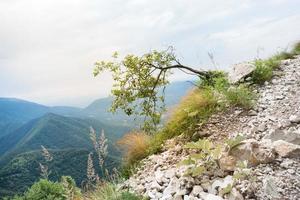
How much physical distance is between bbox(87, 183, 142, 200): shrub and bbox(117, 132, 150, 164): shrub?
1870 mm

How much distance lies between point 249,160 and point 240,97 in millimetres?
3707

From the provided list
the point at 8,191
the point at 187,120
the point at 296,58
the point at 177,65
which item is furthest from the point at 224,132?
the point at 8,191

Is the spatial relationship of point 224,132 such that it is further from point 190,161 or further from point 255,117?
point 190,161

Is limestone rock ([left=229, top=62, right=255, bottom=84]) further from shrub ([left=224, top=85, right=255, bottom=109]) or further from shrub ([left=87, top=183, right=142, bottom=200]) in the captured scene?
shrub ([left=87, top=183, right=142, bottom=200])

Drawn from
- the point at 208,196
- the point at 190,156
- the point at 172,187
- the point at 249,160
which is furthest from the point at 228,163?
the point at 172,187

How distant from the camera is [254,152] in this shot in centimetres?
754

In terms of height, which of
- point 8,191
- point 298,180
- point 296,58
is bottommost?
point 8,191

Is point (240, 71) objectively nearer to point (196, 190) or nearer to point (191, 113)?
point (191, 113)

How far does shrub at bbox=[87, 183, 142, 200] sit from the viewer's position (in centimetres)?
758

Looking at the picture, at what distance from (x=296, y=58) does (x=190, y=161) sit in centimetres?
864

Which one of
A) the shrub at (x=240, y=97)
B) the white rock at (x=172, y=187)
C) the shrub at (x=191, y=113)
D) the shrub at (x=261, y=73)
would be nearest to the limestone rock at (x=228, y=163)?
the white rock at (x=172, y=187)

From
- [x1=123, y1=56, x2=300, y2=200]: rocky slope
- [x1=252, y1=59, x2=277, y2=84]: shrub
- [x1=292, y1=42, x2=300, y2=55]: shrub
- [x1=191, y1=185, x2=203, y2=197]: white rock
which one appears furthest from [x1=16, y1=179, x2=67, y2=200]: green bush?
[x1=292, y1=42, x2=300, y2=55]: shrub

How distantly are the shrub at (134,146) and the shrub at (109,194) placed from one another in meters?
1.87

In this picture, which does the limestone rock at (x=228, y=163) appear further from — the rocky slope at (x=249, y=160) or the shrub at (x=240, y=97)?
the shrub at (x=240, y=97)
